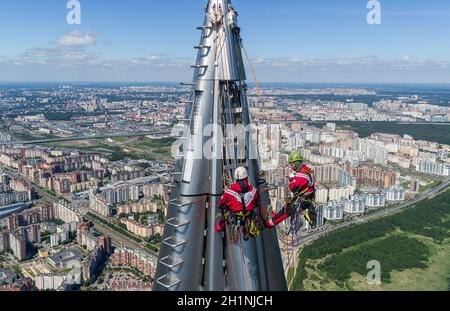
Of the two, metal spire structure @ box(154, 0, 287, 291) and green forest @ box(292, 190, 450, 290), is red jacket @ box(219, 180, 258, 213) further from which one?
green forest @ box(292, 190, 450, 290)

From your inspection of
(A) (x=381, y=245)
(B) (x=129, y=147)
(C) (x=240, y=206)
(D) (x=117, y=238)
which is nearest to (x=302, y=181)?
(C) (x=240, y=206)

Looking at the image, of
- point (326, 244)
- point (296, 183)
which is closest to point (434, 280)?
point (326, 244)

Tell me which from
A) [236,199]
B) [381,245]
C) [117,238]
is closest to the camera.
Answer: [236,199]

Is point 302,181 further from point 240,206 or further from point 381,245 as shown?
point 381,245

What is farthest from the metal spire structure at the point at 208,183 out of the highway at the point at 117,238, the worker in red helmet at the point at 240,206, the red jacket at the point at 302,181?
the highway at the point at 117,238

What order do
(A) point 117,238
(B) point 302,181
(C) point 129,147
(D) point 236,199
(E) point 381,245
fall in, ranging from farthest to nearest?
(C) point 129,147
(A) point 117,238
(E) point 381,245
(B) point 302,181
(D) point 236,199

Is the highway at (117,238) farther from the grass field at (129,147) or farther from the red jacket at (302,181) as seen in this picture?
the red jacket at (302,181)
